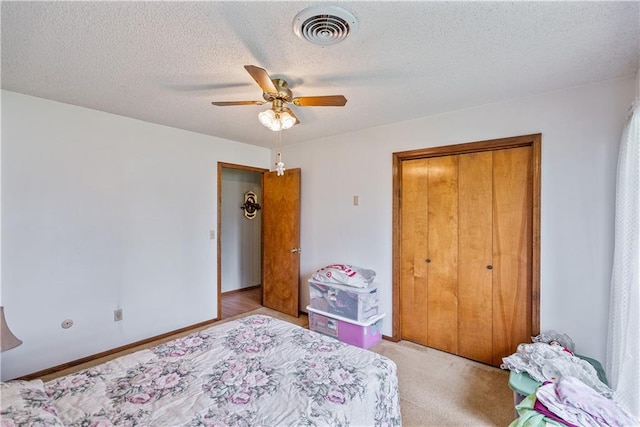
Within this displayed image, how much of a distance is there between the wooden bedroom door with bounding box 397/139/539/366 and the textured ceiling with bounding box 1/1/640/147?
0.61m

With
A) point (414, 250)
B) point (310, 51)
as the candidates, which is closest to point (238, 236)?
point (414, 250)

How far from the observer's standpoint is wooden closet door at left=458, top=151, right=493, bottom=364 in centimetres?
275

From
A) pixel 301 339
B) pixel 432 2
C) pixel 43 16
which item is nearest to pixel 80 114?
pixel 43 16

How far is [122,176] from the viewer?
3.01 m

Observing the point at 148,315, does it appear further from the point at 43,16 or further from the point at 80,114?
the point at 43,16

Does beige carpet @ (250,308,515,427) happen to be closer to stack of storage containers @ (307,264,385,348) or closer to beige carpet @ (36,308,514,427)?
beige carpet @ (36,308,514,427)

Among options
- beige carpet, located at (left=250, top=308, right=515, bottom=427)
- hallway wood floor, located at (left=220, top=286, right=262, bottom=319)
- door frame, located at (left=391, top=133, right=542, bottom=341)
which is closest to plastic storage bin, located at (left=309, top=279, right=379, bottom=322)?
door frame, located at (left=391, top=133, right=542, bottom=341)

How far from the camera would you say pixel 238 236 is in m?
5.44

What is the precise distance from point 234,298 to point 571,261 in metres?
4.41

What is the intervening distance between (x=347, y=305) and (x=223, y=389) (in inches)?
74.3

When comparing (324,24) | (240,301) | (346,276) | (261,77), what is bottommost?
(240,301)

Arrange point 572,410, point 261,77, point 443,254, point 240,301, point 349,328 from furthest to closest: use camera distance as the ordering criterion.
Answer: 1. point 240,301
2. point 349,328
3. point 443,254
4. point 261,77
5. point 572,410

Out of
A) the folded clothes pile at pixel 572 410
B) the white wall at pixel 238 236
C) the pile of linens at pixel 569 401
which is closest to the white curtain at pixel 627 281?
the pile of linens at pixel 569 401

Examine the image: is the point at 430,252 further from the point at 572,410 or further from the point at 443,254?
the point at 572,410
